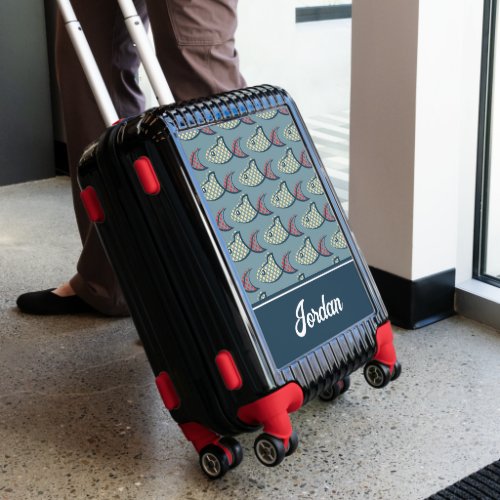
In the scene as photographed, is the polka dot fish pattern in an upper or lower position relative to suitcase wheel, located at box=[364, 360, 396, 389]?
upper

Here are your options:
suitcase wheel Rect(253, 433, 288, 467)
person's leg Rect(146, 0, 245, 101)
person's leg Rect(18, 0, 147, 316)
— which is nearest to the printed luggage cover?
suitcase wheel Rect(253, 433, 288, 467)

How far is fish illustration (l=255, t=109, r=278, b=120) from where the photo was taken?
1.36 meters

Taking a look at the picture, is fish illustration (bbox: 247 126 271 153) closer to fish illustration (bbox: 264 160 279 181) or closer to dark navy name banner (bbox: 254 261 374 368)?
fish illustration (bbox: 264 160 279 181)

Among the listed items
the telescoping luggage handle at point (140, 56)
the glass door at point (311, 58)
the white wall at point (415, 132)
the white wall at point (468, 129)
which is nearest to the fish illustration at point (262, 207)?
the telescoping luggage handle at point (140, 56)

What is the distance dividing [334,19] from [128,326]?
33.2 inches

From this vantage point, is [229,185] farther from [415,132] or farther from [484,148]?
[484,148]

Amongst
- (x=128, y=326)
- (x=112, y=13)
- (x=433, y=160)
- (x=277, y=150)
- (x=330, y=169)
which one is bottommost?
(x=128, y=326)

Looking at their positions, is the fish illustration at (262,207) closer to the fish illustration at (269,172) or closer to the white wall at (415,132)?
the fish illustration at (269,172)

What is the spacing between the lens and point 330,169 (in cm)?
228

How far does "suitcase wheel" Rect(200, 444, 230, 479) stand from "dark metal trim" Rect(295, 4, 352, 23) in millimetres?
1154

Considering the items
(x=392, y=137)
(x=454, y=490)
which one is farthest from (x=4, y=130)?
(x=454, y=490)

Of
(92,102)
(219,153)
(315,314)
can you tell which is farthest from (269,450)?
(92,102)

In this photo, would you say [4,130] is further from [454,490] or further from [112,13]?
[454,490]

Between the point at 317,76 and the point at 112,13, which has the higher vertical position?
the point at 112,13
